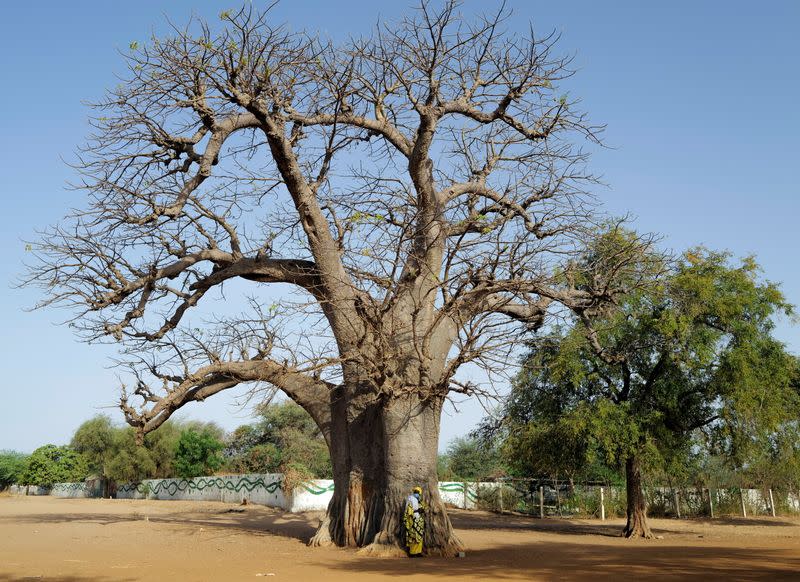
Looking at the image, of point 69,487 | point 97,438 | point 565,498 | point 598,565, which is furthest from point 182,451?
point 598,565

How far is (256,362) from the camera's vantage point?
13516mm

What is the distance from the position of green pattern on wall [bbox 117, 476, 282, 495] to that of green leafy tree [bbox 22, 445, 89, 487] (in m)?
7.86

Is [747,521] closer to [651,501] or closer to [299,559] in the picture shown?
[651,501]

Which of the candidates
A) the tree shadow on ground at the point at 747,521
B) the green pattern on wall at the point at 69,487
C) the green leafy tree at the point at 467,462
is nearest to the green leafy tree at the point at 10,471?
the green pattern on wall at the point at 69,487

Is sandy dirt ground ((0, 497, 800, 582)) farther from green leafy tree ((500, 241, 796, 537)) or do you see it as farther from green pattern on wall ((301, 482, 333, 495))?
green pattern on wall ((301, 482, 333, 495))

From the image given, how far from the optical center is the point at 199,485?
120 ft

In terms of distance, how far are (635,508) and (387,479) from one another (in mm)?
8724

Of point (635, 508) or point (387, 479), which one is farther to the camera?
point (635, 508)

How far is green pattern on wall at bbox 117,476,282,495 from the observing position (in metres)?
30.1

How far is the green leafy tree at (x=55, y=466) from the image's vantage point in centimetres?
5312

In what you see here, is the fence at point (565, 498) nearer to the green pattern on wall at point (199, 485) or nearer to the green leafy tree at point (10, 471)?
the green pattern on wall at point (199, 485)

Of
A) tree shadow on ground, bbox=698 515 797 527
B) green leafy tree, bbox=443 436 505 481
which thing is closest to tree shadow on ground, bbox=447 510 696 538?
tree shadow on ground, bbox=698 515 797 527

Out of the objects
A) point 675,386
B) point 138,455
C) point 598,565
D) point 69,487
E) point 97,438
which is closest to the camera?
point 598,565

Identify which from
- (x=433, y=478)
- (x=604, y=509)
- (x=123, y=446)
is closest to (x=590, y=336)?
(x=433, y=478)
